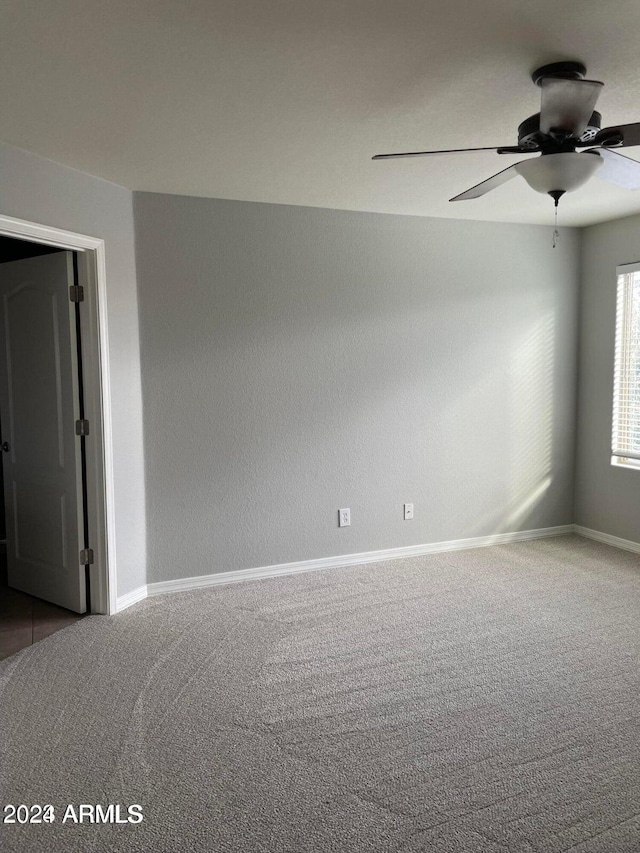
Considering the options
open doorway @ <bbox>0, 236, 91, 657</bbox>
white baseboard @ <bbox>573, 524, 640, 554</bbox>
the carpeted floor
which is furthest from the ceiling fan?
white baseboard @ <bbox>573, 524, 640, 554</bbox>

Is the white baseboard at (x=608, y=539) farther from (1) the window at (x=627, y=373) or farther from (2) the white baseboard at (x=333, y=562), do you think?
(1) the window at (x=627, y=373)

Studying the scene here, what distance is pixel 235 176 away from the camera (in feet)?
11.5

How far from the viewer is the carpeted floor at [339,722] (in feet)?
6.48

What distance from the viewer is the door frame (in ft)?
11.5

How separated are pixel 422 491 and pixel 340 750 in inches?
103

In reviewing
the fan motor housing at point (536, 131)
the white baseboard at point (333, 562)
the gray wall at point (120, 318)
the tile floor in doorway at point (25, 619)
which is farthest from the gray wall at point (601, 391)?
the tile floor in doorway at point (25, 619)

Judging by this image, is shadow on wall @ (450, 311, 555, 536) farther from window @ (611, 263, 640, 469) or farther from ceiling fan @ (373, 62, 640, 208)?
ceiling fan @ (373, 62, 640, 208)

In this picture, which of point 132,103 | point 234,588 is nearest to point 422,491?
point 234,588

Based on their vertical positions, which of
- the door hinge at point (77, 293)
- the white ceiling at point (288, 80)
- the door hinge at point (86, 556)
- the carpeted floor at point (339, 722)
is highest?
the white ceiling at point (288, 80)

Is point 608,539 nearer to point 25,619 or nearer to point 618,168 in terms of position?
point 618,168

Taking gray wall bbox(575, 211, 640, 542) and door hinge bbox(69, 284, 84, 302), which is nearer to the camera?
door hinge bbox(69, 284, 84, 302)

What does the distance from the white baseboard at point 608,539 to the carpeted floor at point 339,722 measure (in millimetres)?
903

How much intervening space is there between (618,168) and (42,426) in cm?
326

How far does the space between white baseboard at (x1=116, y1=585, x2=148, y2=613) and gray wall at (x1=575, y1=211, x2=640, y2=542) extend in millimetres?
3578
